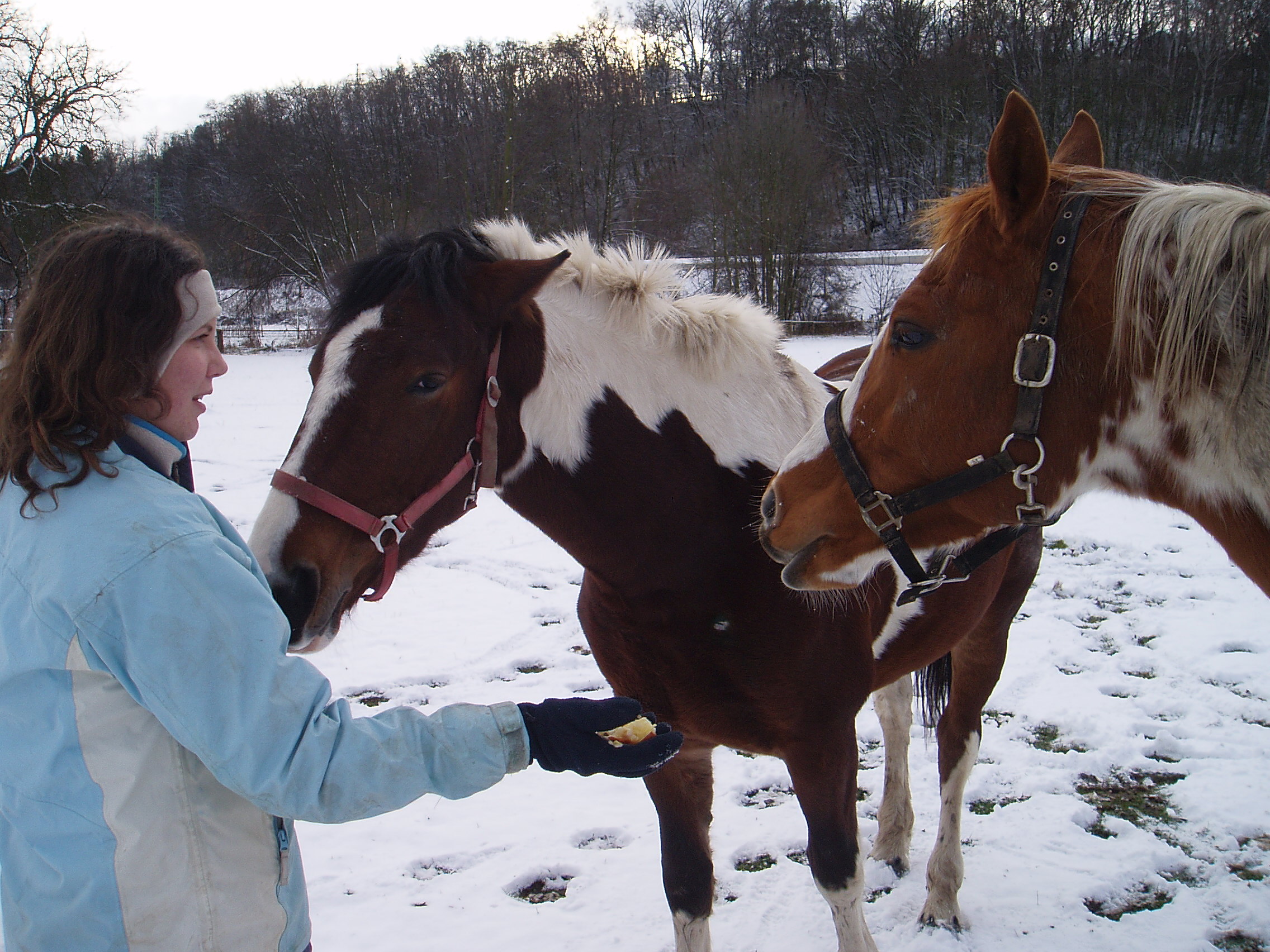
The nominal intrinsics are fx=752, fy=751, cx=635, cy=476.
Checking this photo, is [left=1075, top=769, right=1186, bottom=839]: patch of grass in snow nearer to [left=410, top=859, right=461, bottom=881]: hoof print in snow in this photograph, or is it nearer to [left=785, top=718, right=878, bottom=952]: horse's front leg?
[left=785, top=718, right=878, bottom=952]: horse's front leg

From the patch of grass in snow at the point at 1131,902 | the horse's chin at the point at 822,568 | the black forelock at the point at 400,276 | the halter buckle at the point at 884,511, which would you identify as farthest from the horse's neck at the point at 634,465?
the patch of grass in snow at the point at 1131,902

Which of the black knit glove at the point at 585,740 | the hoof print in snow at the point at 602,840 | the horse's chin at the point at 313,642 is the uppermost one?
the horse's chin at the point at 313,642

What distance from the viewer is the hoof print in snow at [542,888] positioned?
8.99 ft

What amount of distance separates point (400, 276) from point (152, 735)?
1054 mm

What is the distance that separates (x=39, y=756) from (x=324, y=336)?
0.98 meters

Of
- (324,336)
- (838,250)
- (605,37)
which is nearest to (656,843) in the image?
(324,336)

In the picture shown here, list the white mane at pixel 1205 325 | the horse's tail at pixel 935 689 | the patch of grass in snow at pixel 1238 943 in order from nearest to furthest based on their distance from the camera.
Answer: the white mane at pixel 1205 325 → the patch of grass in snow at pixel 1238 943 → the horse's tail at pixel 935 689

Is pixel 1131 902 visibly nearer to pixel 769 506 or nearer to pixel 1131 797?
pixel 1131 797

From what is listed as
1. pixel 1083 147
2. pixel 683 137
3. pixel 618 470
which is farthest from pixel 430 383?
pixel 683 137

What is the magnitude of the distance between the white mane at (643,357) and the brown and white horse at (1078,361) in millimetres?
510

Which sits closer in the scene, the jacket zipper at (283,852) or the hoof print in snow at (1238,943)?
the jacket zipper at (283,852)

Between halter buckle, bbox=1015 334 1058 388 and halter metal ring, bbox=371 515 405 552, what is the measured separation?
1.25m

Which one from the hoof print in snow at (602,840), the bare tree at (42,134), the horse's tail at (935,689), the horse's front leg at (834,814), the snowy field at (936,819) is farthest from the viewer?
the bare tree at (42,134)

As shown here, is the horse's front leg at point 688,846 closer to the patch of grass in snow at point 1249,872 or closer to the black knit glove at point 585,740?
the black knit glove at point 585,740
